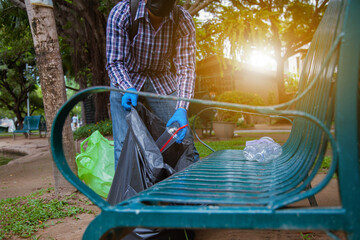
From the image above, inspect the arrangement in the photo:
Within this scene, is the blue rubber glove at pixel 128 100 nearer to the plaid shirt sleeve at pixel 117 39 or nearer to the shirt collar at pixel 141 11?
the plaid shirt sleeve at pixel 117 39

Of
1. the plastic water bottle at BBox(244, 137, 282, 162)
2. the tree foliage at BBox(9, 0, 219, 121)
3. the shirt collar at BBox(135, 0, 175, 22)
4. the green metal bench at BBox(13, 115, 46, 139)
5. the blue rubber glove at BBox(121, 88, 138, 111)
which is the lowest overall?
the green metal bench at BBox(13, 115, 46, 139)

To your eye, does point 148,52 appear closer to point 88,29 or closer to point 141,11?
point 141,11

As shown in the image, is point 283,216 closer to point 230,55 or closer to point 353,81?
point 353,81

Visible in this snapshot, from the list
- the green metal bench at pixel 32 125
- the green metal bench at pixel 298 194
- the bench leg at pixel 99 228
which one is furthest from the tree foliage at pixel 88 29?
the bench leg at pixel 99 228

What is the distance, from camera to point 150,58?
232cm

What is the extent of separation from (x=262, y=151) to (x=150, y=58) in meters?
1.16

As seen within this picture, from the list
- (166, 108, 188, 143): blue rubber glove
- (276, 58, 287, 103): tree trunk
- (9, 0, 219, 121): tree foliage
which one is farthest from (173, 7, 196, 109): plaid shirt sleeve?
(276, 58, 287, 103): tree trunk

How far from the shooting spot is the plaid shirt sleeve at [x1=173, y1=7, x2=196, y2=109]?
2.39m

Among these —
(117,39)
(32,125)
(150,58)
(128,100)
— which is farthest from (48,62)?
(32,125)

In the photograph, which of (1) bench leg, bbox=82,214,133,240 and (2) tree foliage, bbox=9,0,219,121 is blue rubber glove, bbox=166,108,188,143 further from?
(2) tree foliage, bbox=9,0,219,121

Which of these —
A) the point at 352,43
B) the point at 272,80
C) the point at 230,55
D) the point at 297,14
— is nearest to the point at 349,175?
the point at 352,43

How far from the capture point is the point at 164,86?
242cm

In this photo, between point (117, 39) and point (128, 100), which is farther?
point (117, 39)

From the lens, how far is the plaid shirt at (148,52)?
2.18 m
